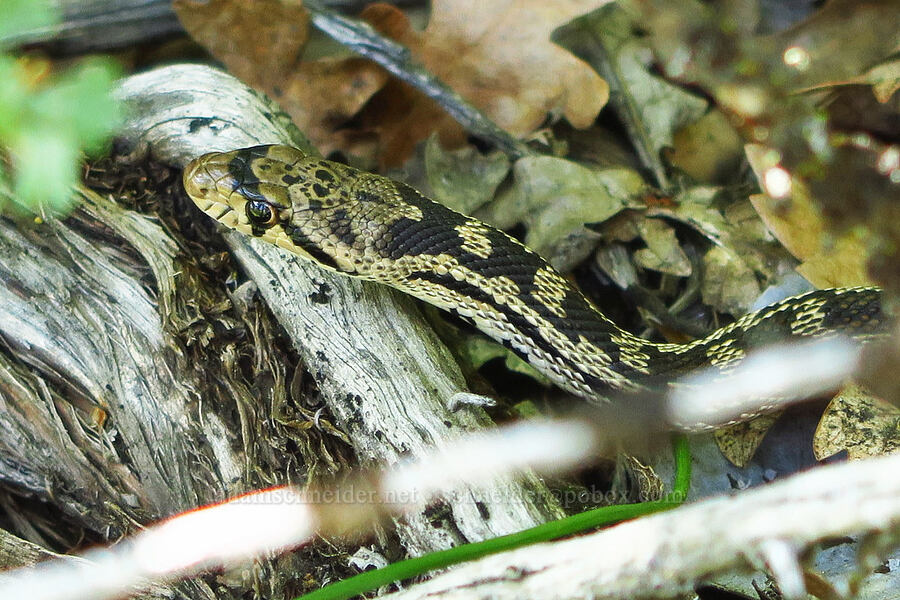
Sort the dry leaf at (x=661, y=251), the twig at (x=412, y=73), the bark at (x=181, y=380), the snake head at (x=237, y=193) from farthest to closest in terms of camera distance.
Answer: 1. the twig at (x=412, y=73)
2. the dry leaf at (x=661, y=251)
3. the snake head at (x=237, y=193)
4. the bark at (x=181, y=380)

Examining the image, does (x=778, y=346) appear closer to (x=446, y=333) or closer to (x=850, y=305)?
(x=850, y=305)

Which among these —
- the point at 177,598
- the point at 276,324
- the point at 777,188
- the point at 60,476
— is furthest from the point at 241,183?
the point at 777,188

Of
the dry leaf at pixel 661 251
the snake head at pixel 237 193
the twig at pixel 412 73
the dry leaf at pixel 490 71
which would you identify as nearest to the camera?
the snake head at pixel 237 193

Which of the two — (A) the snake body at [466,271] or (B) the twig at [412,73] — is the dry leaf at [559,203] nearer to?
(B) the twig at [412,73]

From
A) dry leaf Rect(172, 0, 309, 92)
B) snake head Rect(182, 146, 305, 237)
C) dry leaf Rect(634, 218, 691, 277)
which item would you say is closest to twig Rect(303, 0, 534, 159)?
dry leaf Rect(172, 0, 309, 92)

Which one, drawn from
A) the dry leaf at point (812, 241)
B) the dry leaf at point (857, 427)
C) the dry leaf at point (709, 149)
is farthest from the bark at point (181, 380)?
the dry leaf at point (709, 149)

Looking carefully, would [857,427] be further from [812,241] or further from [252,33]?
[252,33]

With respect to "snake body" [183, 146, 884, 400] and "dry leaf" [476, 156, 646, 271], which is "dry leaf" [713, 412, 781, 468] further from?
"dry leaf" [476, 156, 646, 271]
